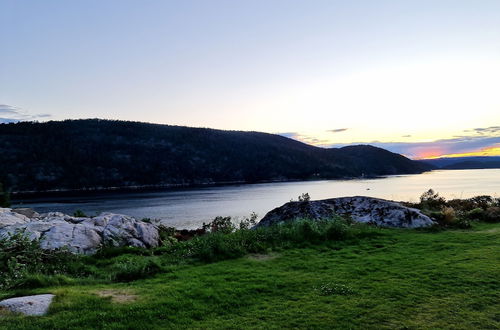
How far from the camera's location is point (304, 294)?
7.47 meters

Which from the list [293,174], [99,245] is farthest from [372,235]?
[293,174]

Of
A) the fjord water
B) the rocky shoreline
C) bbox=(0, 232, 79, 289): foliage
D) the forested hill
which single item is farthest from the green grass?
the forested hill

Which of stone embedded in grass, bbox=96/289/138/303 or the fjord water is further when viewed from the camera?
the fjord water

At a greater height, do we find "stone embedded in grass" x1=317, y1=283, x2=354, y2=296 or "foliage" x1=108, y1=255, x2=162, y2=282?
"foliage" x1=108, y1=255, x2=162, y2=282

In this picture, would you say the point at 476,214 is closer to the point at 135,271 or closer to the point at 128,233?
the point at 135,271

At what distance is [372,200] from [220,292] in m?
13.1

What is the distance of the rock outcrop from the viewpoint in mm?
13479

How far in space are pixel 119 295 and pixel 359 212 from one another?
13613 millimetres

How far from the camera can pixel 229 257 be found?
1121 centimetres

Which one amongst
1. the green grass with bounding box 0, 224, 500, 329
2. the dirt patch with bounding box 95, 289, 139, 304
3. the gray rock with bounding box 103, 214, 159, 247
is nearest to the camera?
the green grass with bounding box 0, 224, 500, 329

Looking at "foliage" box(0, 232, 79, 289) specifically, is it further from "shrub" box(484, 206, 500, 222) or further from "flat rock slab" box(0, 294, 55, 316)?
"shrub" box(484, 206, 500, 222)

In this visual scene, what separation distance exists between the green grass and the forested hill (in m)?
139

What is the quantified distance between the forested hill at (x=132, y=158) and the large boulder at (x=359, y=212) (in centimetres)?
13314

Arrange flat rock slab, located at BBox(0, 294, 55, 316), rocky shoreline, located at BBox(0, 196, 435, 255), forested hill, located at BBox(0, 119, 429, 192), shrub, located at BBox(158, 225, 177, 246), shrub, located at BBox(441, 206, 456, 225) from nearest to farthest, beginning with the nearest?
flat rock slab, located at BBox(0, 294, 55, 316) → rocky shoreline, located at BBox(0, 196, 435, 255) → shrub, located at BBox(441, 206, 456, 225) → shrub, located at BBox(158, 225, 177, 246) → forested hill, located at BBox(0, 119, 429, 192)
